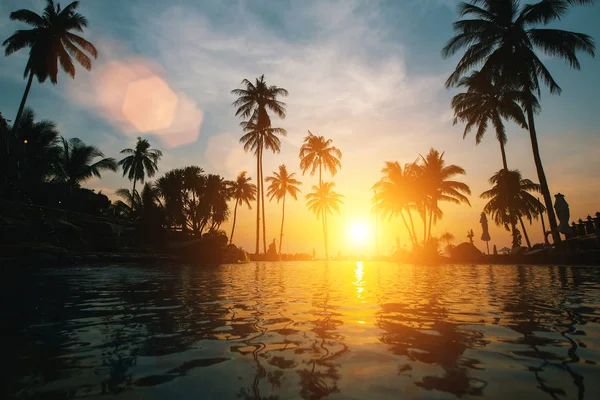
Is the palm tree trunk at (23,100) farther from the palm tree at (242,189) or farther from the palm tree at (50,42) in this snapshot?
the palm tree at (242,189)

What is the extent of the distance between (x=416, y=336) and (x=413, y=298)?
2.80m

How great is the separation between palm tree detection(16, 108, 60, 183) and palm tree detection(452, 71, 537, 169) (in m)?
26.3

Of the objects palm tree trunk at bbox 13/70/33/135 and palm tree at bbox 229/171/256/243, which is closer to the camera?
palm tree trunk at bbox 13/70/33/135

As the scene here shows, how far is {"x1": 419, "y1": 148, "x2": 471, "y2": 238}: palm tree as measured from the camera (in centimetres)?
2864

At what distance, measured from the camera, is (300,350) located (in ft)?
8.23

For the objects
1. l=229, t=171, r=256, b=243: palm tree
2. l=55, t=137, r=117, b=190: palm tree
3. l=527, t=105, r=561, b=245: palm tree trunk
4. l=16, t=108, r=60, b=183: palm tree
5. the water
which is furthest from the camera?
l=229, t=171, r=256, b=243: palm tree

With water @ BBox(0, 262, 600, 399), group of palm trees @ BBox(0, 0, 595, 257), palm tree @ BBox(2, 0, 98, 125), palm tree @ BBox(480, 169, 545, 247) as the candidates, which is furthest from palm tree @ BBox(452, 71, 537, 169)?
palm tree @ BBox(2, 0, 98, 125)

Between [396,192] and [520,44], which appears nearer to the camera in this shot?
[520,44]

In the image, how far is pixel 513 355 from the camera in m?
2.34

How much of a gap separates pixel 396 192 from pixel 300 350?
3262 centimetres

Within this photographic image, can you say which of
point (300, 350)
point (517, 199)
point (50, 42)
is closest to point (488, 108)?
point (517, 199)

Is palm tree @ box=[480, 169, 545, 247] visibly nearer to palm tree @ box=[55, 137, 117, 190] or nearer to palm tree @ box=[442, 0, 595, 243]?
palm tree @ box=[442, 0, 595, 243]

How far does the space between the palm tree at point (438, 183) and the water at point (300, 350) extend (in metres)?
26.0

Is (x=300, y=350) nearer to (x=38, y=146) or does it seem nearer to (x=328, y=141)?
(x=38, y=146)
